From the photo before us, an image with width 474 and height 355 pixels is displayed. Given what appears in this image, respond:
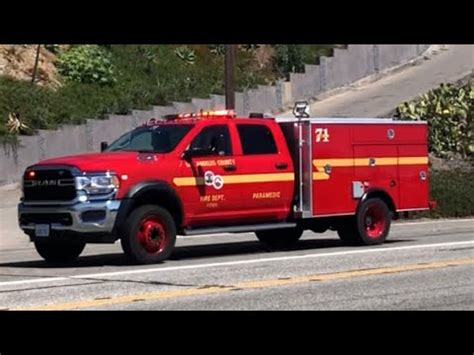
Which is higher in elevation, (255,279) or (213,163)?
(213,163)

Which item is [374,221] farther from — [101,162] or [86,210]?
[86,210]

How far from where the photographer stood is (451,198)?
94.8 ft

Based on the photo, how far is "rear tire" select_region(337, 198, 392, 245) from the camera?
734 inches

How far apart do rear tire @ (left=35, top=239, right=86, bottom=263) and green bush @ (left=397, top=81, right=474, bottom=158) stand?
64.0 feet

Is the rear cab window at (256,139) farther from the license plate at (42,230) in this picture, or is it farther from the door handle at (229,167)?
the license plate at (42,230)

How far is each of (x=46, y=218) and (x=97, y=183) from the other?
1028 millimetres

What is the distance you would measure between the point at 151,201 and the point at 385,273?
12.0 ft

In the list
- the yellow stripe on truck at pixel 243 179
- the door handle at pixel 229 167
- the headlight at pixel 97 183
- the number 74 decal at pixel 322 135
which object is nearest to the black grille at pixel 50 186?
the headlight at pixel 97 183

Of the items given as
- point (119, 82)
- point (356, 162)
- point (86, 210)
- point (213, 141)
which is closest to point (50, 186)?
point (86, 210)

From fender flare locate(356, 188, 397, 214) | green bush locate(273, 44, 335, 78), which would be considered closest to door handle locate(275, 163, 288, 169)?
fender flare locate(356, 188, 397, 214)

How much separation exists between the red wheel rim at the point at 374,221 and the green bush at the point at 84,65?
15110mm
